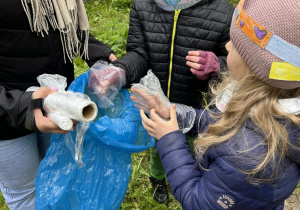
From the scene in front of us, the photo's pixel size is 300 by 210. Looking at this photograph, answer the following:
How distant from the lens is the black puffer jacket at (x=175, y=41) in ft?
4.68

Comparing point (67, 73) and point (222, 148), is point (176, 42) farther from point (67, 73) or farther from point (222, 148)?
point (222, 148)

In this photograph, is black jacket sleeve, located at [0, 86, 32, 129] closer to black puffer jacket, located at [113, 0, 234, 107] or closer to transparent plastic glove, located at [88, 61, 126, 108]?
transparent plastic glove, located at [88, 61, 126, 108]

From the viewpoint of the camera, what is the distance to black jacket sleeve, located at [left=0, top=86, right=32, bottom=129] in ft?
3.38

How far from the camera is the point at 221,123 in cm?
98

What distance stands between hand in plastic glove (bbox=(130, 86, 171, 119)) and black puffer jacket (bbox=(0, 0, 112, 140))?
0.42 m

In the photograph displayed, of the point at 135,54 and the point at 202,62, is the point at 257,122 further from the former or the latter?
the point at 135,54

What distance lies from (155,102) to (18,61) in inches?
24.8

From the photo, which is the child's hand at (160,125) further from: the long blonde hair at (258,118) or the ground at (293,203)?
the ground at (293,203)

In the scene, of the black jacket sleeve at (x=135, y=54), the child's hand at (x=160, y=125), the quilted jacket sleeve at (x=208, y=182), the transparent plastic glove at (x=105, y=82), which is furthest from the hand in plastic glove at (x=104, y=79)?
the quilted jacket sleeve at (x=208, y=182)

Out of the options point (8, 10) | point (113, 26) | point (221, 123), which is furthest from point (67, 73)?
point (113, 26)

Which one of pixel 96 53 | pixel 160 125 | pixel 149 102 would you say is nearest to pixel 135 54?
pixel 96 53

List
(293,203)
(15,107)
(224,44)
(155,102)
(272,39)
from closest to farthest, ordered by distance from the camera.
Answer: (272,39) < (15,107) < (155,102) < (224,44) < (293,203)

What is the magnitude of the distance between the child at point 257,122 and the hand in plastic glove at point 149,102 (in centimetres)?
25

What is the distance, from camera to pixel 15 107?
40.5 inches
